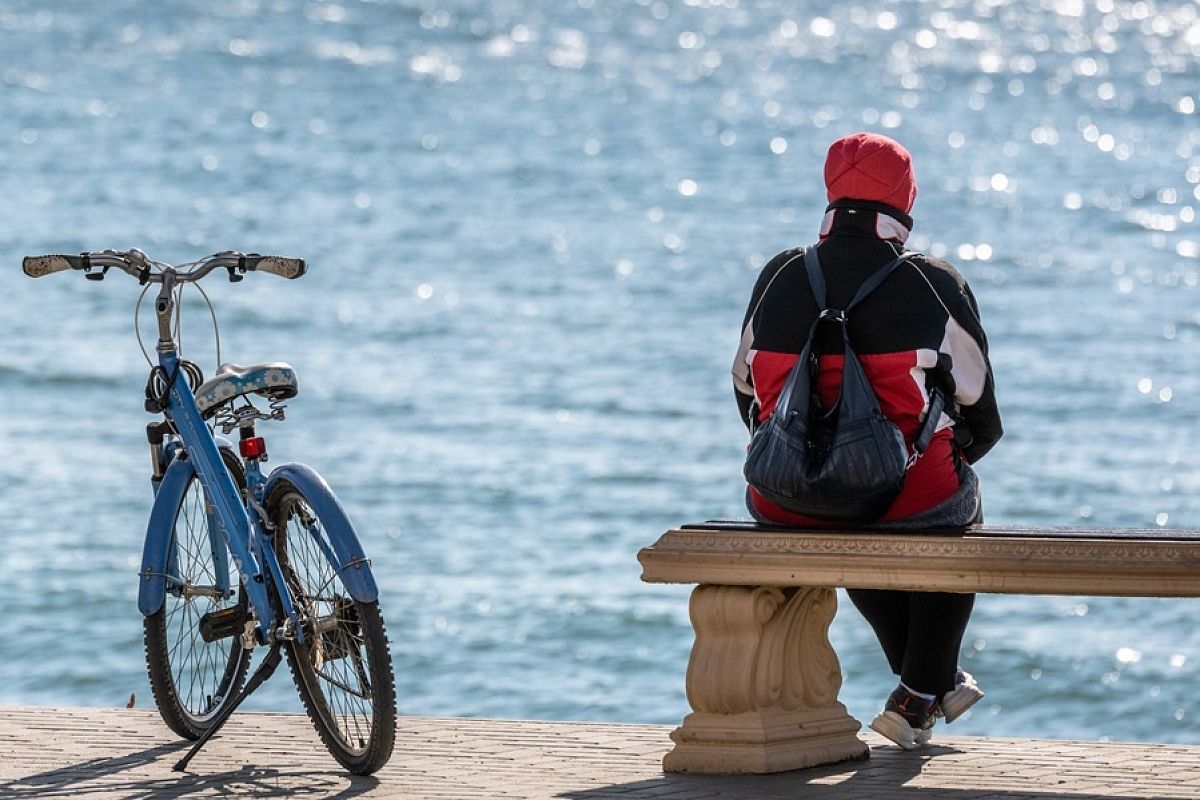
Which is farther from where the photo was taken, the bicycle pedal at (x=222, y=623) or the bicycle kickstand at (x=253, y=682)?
the bicycle pedal at (x=222, y=623)

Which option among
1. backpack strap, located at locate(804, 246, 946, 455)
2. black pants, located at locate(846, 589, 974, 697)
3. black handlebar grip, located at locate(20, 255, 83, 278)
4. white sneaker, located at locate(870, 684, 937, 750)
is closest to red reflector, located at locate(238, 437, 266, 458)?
black handlebar grip, located at locate(20, 255, 83, 278)

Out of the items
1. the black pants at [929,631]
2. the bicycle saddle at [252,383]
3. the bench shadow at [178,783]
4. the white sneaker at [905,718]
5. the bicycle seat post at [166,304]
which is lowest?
the bench shadow at [178,783]

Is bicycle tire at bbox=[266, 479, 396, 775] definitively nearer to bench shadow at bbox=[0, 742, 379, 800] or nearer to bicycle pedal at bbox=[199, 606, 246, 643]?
bench shadow at bbox=[0, 742, 379, 800]

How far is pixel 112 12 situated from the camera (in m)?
53.7

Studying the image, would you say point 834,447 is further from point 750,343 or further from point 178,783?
point 178,783

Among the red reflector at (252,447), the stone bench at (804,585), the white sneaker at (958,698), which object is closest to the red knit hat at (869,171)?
the stone bench at (804,585)

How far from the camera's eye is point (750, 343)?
5895mm

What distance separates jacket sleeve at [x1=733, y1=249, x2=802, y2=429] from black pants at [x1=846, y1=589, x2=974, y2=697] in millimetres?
539

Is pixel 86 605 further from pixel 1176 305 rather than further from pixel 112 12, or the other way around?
pixel 112 12

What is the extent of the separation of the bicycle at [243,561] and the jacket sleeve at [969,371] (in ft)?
4.76

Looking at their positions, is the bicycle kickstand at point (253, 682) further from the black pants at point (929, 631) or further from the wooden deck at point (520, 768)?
the black pants at point (929, 631)

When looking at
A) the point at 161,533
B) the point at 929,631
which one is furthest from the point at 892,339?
the point at 161,533

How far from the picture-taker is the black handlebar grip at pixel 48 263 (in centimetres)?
603

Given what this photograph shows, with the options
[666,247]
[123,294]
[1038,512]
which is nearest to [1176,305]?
[666,247]
